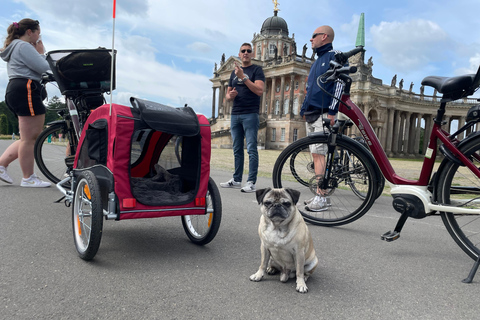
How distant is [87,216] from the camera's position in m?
3.08

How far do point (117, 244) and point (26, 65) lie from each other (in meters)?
4.17

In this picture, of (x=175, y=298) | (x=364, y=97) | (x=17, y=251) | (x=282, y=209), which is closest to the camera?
(x=175, y=298)

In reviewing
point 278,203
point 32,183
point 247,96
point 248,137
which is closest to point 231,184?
point 248,137

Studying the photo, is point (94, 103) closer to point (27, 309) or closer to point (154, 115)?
point (154, 115)

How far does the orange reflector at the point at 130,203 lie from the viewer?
9.53 feet

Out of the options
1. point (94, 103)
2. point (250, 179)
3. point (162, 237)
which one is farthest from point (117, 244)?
point (250, 179)

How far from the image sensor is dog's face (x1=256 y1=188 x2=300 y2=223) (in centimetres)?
250

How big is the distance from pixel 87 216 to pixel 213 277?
123 cm

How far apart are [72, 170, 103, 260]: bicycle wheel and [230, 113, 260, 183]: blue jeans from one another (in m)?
4.14

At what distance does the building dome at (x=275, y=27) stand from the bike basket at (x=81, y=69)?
85.1m

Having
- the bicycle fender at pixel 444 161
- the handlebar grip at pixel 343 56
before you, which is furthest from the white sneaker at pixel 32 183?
the bicycle fender at pixel 444 161

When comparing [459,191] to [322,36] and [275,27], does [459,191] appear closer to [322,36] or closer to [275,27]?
[322,36]

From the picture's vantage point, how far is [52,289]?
93.1 inches

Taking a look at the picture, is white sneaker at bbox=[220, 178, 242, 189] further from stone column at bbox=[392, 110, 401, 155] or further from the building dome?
the building dome
